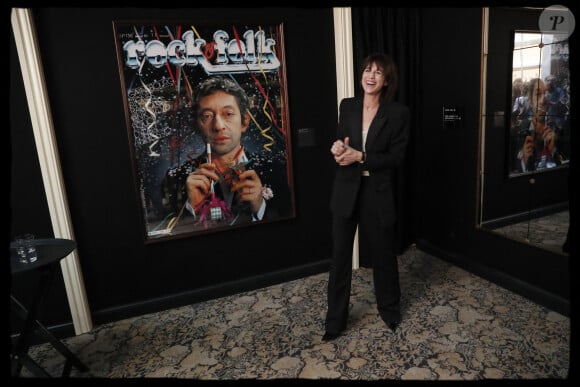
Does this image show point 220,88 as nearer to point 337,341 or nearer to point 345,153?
point 345,153

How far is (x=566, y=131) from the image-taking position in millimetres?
2785

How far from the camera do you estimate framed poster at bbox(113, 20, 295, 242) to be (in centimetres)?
291

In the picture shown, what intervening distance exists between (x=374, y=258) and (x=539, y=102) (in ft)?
5.42

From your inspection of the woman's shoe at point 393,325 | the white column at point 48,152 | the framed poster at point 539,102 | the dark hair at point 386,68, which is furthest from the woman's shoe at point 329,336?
the framed poster at point 539,102

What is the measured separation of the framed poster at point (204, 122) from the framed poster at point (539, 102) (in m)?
1.79

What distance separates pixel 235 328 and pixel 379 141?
1669mm

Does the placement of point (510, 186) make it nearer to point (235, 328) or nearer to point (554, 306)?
point (554, 306)

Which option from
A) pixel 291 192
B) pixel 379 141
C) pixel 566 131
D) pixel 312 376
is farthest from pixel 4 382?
pixel 566 131

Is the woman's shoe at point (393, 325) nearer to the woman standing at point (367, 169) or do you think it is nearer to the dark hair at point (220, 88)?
the woman standing at point (367, 169)

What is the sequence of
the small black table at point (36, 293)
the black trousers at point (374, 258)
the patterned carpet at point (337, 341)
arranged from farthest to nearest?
1. the black trousers at point (374, 258)
2. the patterned carpet at point (337, 341)
3. the small black table at point (36, 293)

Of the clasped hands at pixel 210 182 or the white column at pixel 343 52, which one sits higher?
the white column at pixel 343 52

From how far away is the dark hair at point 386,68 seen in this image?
2.54m

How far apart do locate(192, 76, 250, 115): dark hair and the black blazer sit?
94 cm

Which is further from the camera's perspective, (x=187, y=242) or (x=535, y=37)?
(x=187, y=242)
